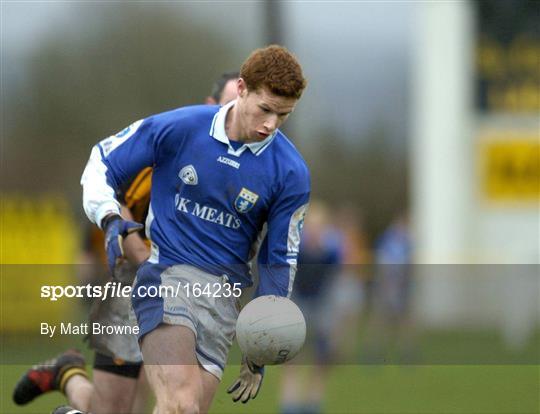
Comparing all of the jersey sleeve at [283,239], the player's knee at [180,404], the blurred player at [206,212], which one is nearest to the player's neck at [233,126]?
the blurred player at [206,212]

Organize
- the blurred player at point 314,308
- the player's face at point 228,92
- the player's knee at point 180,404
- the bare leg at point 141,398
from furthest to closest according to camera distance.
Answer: the blurred player at point 314,308 < the bare leg at point 141,398 < the player's face at point 228,92 < the player's knee at point 180,404

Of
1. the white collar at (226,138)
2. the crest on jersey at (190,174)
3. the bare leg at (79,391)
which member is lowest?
the bare leg at (79,391)

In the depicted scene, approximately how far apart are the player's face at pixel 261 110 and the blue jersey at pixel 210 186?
0.18 m

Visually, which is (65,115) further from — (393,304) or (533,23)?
(393,304)

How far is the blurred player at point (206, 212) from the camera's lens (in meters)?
6.10

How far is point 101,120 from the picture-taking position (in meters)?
32.3

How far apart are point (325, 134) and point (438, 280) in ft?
59.2

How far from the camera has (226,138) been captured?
623 centimetres

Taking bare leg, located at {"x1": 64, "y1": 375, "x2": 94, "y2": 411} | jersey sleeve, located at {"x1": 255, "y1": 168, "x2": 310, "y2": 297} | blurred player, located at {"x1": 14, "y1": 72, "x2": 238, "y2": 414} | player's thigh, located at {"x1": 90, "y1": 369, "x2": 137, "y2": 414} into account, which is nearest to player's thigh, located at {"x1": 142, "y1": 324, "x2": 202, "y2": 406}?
jersey sleeve, located at {"x1": 255, "y1": 168, "x2": 310, "y2": 297}

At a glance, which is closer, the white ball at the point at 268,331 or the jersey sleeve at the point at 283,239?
the white ball at the point at 268,331

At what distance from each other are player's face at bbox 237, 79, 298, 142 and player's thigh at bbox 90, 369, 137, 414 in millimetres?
1934

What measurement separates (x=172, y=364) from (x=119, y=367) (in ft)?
4.70

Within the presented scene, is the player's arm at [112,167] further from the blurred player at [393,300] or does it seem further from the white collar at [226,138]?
the blurred player at [393,300]

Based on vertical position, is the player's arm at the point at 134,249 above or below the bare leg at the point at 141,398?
above
